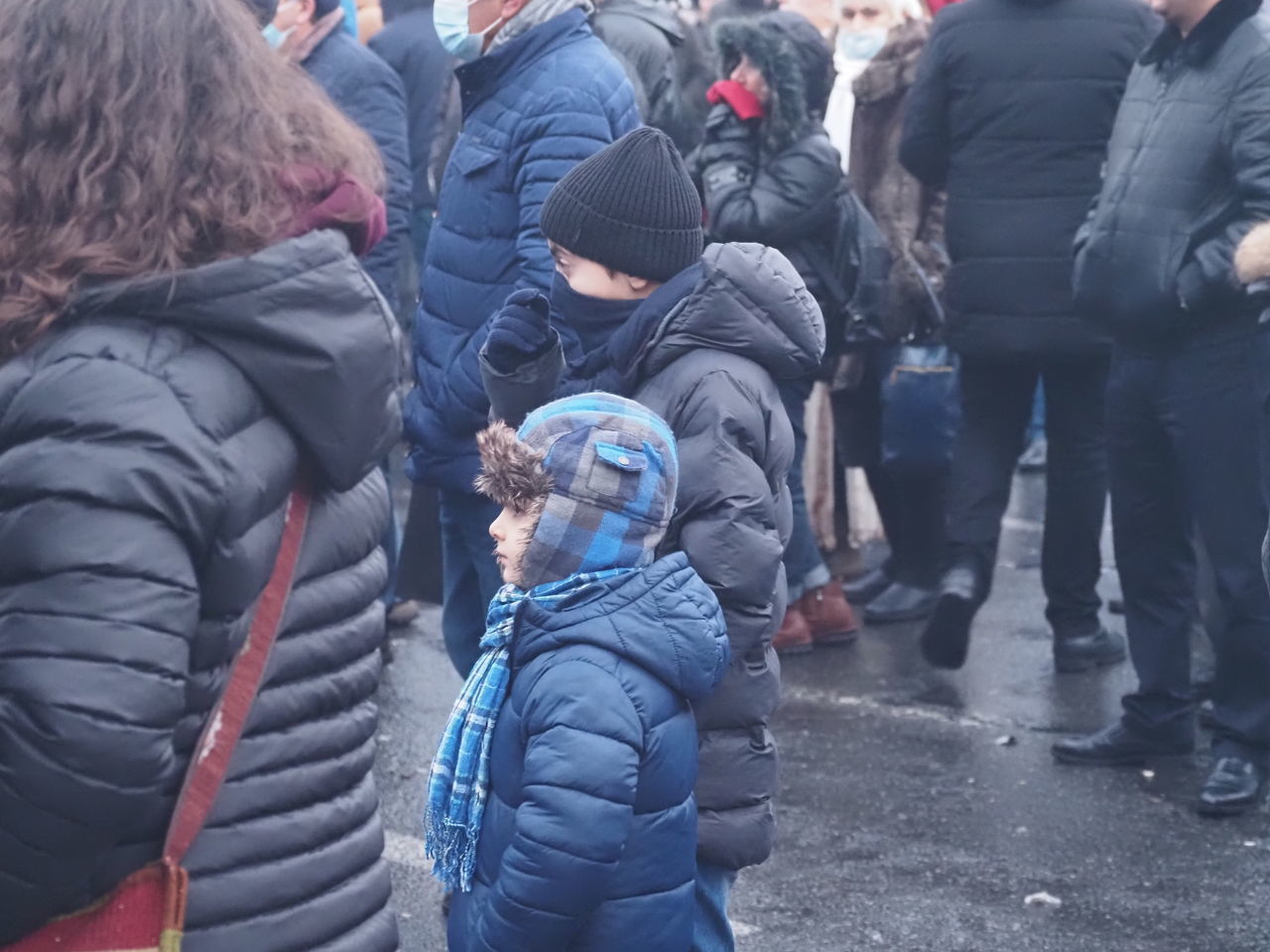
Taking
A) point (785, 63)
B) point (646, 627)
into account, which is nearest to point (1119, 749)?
point (785, 63)

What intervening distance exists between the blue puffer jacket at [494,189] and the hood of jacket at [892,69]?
2544 millimetres

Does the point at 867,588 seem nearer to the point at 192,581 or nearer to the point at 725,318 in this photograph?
the point at 725,318

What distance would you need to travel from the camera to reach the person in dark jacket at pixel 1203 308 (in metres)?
4.65

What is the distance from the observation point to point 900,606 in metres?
6.63

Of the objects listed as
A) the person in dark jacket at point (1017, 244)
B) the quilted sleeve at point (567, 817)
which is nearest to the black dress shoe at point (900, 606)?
the person in dark jacket at point (1017, 244)

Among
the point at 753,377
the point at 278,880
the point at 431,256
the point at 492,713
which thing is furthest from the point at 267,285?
the point at 431,256

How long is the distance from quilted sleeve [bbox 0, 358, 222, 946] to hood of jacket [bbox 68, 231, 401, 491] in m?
0.09

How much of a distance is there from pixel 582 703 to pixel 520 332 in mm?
1088

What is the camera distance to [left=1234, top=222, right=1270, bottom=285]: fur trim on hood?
405 cm

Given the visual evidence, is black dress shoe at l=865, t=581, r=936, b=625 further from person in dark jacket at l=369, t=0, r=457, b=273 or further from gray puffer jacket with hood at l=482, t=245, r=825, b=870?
gray puffer jacket with hood at l=482, t=245, r=825, b=870

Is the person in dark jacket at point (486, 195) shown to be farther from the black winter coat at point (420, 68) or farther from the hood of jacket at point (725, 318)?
the black winter coat at point (420, 68)

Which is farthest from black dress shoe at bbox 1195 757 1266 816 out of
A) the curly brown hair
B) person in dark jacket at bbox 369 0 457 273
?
person in dark jacket at bbox 369 0 457 273

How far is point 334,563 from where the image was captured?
7.02 ft

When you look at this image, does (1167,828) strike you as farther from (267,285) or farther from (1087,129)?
(267,285)
